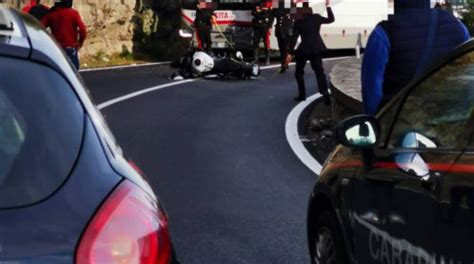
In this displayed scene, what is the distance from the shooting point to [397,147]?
377 cm

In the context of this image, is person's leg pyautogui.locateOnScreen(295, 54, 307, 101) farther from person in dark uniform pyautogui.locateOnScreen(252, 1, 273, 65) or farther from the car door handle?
the car door handle

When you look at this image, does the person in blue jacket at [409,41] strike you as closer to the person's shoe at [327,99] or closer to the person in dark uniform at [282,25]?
the person's shoe at [327,99]

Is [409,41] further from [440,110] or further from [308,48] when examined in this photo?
[308,48]

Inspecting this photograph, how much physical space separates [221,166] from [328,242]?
175 inches

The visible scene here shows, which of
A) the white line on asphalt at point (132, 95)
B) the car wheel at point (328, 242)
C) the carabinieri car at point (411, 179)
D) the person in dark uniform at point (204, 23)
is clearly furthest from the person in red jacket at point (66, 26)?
the person in dark uniform at point (204, 23)

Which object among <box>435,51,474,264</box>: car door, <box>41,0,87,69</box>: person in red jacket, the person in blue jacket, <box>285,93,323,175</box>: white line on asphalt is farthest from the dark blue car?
<box>41,0,87,69</box>: person in red jacket

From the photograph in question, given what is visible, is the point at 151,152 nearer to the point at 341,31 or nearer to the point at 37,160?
the point at 37,160

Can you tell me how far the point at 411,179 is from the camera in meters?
3.37

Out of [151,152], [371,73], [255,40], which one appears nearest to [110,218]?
[371,73]

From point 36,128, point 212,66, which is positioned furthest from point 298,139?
point 36,128

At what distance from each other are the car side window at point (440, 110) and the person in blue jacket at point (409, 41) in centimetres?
126

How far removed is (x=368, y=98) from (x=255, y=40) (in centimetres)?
1691

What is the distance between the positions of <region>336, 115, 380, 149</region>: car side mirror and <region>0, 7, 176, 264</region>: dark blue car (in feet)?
4.49

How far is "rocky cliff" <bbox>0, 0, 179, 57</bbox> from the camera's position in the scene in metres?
23.3
